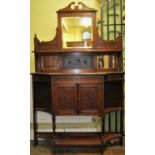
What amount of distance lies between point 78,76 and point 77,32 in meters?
0.64

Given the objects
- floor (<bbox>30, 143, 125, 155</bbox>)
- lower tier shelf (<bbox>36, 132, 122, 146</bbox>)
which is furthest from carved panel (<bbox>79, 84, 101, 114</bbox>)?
floor (<bbox>30, 143, 125, 155</bbox>)

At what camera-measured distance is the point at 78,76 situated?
2.82 m

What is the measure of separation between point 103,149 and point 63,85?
0.93 meters

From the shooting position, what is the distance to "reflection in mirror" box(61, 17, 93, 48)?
309 centimetres

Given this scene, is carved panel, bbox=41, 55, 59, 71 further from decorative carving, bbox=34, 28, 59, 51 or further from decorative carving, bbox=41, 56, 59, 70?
decorative carving, bbox=34, 28, 59, 51

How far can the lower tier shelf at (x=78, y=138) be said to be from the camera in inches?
116

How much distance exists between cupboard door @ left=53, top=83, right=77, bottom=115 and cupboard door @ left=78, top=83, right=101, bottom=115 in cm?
8
